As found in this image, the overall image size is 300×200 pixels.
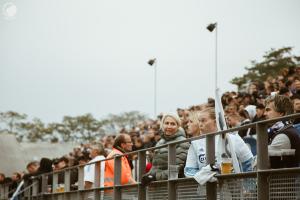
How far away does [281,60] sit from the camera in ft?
179

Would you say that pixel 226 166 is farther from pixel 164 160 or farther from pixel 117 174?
pixel 117 174

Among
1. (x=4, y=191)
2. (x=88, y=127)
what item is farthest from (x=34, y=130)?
(x=4, y=191)

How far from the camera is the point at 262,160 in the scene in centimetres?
645

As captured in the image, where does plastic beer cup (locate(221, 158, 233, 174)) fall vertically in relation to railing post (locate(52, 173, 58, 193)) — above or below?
below

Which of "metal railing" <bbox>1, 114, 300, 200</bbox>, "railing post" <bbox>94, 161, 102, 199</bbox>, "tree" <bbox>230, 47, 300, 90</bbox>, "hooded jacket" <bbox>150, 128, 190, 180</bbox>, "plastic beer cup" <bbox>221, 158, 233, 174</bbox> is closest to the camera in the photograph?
"metal railing" <bbox>1, 114, 300, 200</bbox>

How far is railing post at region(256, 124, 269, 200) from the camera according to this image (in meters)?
6.34

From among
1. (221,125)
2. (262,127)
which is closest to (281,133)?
(262,127)

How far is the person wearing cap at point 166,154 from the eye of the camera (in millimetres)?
8648

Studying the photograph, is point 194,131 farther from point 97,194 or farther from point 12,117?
point 12,117

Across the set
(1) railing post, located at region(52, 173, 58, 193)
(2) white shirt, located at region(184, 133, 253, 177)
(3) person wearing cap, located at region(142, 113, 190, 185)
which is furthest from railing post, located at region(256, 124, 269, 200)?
(1) railing post, located at region(52, 173, 58, 193)

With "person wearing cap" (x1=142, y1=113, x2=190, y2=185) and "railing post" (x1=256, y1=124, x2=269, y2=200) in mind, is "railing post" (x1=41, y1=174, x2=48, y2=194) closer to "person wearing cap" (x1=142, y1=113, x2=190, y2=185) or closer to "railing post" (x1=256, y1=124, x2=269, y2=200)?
"person wearing cap" (x1=142, y1=113, x2=190, y2=185)

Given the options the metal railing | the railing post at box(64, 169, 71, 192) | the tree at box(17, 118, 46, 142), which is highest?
the tree at box(17, 118, 46, 142)

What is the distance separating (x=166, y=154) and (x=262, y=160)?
8.55 ft

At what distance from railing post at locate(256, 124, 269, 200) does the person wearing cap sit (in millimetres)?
2184
